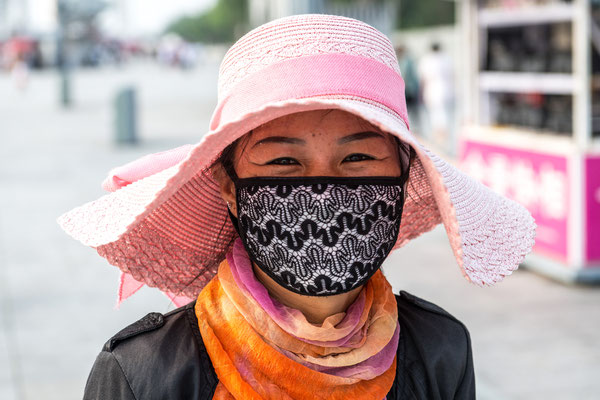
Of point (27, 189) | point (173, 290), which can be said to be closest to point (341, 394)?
point (173, 290)

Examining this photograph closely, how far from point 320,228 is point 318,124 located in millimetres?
207

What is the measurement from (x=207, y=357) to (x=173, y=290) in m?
0.34

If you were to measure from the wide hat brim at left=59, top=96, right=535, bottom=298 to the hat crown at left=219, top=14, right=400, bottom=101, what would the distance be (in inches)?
4.8

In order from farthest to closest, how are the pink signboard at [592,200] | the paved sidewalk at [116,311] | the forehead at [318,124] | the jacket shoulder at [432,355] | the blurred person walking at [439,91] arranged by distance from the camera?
1. the blurred person walking at [439,91]
2. the pink signboard at [592,200]
3. the paved sidewalk at [116,311]
4. the jacket shoulder at [432,355]
5. the forehead at [318,124]

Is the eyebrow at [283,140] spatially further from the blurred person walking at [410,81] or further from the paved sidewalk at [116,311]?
the blurred person walking at [410,81]

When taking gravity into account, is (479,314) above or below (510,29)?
below

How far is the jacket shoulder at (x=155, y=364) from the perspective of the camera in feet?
5.24

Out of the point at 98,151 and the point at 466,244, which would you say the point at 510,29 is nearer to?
the point at 466,244

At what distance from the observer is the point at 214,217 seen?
192 centimetres

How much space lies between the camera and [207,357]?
5.45 ft

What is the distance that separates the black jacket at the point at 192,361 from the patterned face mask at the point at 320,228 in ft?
0.73

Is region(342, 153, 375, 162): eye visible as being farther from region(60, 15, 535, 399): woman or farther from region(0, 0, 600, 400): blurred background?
region(0, 0, 600, 400): blurred background

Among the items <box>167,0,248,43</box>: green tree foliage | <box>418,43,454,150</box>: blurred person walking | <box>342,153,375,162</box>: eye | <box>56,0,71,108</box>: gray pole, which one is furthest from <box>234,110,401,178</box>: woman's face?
<box>167,0,248,43</box>: green tree foliage

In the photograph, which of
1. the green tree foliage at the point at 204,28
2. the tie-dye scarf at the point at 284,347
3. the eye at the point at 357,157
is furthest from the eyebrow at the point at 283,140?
the green tree foliage at the point at 204,28
